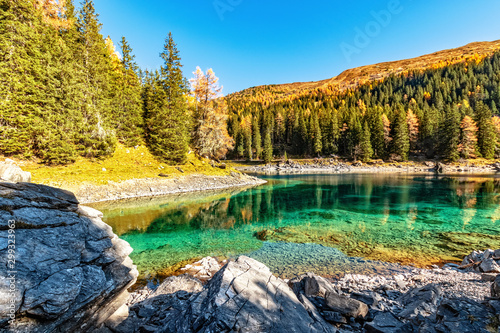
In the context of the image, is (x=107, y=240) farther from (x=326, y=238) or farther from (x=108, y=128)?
(x=108, y=128)

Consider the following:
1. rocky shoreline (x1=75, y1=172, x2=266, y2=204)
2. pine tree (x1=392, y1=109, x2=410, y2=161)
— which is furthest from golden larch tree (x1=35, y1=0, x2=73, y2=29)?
pine tree (x1=392, y1=109, x2=410, y2=161)

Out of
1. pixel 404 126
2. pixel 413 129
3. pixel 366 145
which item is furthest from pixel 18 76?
pixel 413 129

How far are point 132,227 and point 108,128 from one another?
2115cm

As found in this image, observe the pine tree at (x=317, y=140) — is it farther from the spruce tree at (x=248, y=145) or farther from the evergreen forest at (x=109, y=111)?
the spruce tree at (x=248, y=145)

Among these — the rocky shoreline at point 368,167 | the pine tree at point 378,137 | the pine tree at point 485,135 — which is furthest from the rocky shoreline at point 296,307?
the pine tree at point 485,135

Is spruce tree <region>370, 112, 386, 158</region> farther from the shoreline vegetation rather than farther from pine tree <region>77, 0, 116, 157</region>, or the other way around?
pine tree <region>77, 0, 116, 157</region>

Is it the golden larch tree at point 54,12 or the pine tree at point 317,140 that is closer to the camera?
the golden larch tree at point 54,12

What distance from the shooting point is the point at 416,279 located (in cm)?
815

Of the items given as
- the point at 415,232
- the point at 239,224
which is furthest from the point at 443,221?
the point at 239,224

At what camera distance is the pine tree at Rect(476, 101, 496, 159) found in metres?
65.0

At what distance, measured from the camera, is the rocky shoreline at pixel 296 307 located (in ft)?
12.9

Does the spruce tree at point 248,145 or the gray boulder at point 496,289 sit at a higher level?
the spruce tree at point 248,145

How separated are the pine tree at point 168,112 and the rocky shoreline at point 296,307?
30655 mm

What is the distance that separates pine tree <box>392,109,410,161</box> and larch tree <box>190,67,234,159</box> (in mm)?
66284
